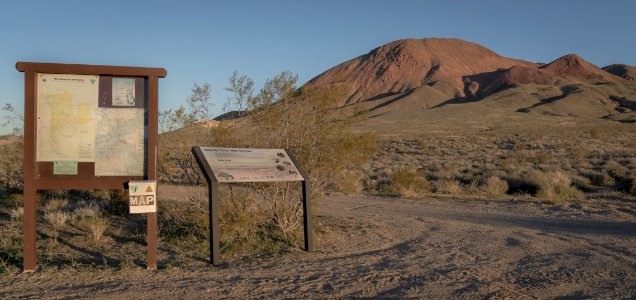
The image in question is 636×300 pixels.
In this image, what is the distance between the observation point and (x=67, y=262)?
Result: 30.1 ft

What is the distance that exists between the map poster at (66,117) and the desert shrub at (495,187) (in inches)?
659

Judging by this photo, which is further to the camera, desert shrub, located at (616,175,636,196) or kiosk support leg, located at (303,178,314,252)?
desert shrub, located at (616,175,636,196)

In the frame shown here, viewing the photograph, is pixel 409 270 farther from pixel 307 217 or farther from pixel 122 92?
pixel 122 92

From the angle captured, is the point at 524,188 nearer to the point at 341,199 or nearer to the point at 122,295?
the point at 341,199

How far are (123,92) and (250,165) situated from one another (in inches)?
88.8

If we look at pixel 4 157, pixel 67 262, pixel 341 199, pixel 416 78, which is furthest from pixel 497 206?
pixel 416 78

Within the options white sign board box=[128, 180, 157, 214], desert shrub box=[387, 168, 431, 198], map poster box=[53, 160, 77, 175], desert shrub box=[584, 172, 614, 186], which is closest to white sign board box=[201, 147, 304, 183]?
white sign board box=[128, 180, 157, 214]

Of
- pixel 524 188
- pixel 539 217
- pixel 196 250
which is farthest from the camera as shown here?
pixel 524 188

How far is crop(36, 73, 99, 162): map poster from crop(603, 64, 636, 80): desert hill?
200 meters

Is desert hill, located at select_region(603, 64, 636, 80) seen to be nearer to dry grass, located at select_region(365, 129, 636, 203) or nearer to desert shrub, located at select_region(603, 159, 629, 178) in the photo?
dry grass, located at select_region(365, 129, 636, 203)

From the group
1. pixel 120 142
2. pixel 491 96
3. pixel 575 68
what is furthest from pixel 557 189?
pixel 575 68

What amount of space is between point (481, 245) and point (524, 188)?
561 inches

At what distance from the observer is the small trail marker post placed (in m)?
8.91

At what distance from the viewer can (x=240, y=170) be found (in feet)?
30.9
